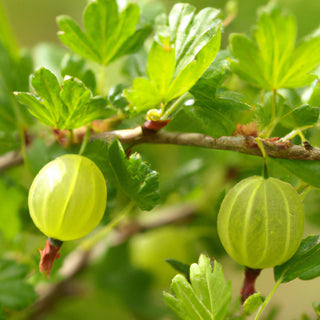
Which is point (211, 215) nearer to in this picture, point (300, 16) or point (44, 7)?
point (300, 16)

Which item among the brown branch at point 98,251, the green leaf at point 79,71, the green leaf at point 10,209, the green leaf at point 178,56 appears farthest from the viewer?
the brown branch at point 98,251

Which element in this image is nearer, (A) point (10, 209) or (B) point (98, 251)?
(A) point (10, 209)

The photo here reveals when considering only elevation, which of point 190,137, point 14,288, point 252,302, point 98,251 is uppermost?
point 190,137

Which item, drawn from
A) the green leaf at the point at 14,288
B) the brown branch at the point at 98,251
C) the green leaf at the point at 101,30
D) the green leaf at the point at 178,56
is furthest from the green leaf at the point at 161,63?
the brown branch at the point at 98,251

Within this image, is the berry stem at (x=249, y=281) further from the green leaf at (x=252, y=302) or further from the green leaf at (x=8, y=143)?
the green leaf at (x=8, y=143)

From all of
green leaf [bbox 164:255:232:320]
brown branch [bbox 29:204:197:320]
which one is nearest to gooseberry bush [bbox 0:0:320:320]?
green leaf [bbox 164:255:232:320]

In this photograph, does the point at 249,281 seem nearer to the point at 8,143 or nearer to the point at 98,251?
the point at 8,143

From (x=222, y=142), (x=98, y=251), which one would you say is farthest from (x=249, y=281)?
(x=98, y=251)

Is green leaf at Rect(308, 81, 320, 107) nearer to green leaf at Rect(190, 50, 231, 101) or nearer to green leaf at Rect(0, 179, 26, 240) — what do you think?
green leaf at Rect(190, 50, 231, 101)
